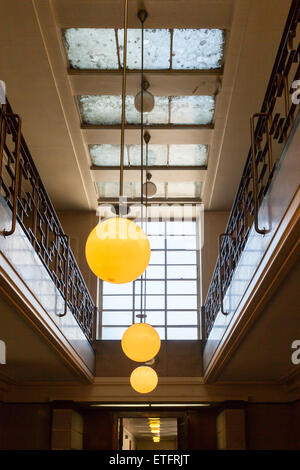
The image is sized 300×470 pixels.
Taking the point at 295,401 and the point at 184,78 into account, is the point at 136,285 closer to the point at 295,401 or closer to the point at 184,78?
the point at 295,401

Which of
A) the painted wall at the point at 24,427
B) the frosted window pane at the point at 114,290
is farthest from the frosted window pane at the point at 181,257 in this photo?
the painted wall at the point at 24,427

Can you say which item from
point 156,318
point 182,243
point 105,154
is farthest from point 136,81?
point 156,318

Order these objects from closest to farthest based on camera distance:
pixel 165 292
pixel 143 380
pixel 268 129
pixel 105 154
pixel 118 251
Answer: pixel 118 251 → pixel 268 129 → pixel 143 380 → pixel 105 154 → pixel 165 292

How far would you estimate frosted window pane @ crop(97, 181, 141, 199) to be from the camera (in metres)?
11.0

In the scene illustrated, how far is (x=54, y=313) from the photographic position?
6344 millimetres

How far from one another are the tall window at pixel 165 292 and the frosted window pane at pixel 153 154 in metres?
2.23

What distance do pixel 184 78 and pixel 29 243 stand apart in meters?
3.56

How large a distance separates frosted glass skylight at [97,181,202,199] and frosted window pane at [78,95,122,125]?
2188 millimetres

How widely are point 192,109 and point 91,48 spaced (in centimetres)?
192

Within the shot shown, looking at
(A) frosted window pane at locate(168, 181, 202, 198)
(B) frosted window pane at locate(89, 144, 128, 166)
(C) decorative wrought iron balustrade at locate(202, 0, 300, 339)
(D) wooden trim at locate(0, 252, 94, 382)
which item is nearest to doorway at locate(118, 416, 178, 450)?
(A) frosted window pane at locate(168, 181, 202, 198)

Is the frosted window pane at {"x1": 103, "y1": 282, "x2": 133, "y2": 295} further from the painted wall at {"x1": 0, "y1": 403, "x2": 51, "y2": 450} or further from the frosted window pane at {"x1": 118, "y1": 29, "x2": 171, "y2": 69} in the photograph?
the frosted window pane at {"x1": 118, "y1": 29, "x2": 171, "y2": 69}

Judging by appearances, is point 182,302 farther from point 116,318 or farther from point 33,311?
point 33,311

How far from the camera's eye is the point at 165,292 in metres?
12.0
